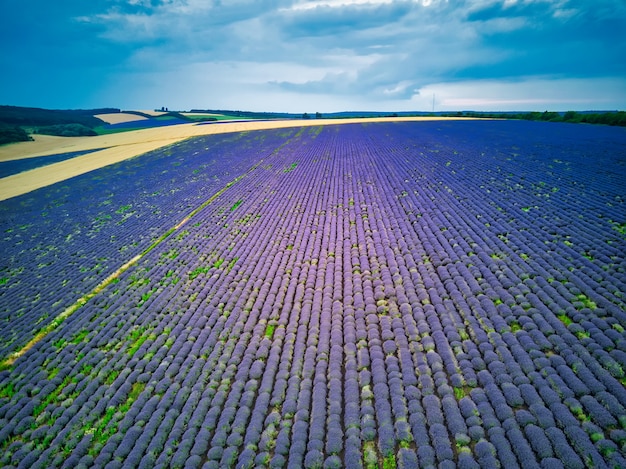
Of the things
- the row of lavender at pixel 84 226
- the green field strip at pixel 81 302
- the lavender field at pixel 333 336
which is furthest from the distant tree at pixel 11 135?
the green field strip at pixel 81 302

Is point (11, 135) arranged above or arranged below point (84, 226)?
above

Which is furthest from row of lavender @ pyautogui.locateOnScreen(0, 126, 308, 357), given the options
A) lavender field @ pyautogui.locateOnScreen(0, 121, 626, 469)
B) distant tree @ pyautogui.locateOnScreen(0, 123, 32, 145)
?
distant tree @ pyautogui.locateOnScreen(0, 123, 32, 145)

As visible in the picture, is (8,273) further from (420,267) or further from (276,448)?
(420,267)

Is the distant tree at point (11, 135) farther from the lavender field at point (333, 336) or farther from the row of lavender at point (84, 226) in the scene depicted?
the lavender field at point (333, 336)

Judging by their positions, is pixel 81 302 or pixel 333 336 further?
pixel 81 302

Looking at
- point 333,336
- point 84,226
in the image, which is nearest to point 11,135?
point 84,226

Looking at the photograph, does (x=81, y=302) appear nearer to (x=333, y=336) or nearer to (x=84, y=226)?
(x=333, y=336)

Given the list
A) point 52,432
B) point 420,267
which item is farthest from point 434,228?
point 52,432
